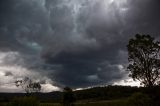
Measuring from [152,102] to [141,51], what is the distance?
12.1 metres

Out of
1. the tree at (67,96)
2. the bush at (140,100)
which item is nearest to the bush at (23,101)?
the bush at (140,100)

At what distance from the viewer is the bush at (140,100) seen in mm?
60781

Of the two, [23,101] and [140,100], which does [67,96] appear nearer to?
[23,101]

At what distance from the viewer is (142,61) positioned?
63219 mm

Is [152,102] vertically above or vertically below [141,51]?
below

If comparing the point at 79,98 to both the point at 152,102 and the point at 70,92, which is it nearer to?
the point at 70,92

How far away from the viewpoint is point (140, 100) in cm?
6072

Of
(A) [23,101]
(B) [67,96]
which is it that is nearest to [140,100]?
(A) [23,101]

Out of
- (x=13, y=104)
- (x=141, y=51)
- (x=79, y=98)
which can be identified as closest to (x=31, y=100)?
(x=13, y=104)

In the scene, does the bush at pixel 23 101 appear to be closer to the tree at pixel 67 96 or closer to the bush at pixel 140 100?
the bush at pixel 140 100

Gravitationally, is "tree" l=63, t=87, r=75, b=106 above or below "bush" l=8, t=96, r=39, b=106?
above

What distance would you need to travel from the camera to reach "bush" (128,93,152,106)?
60781mm

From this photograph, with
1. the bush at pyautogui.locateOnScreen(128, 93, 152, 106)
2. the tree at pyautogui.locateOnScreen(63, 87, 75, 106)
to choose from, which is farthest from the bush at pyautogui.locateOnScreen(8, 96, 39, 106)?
the tree at pyautogui.locateOnScreen(63, 87, 75, 106)

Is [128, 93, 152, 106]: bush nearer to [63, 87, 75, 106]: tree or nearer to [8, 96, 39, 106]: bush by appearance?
[8, 96, 39, 106]: bush
